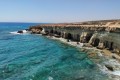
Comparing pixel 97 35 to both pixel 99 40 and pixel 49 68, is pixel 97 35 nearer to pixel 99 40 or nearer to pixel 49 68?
pixel 99 40

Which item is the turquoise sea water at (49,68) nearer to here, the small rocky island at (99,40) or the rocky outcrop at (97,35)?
the small rocky island at (99,40)

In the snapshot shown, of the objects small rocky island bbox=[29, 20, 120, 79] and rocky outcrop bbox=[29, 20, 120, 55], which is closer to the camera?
small rocky island bbox=[29, 20, 120, 79]

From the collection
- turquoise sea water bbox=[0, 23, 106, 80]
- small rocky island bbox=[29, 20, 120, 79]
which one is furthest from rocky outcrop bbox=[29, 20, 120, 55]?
turquoise sea water bbox=[0, 23, 106, 80]

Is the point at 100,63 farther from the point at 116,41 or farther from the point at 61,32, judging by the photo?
the point at 61,32

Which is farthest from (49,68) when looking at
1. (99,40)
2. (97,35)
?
(97,35)

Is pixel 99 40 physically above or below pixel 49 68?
above

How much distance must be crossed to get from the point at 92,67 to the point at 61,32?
150 feet

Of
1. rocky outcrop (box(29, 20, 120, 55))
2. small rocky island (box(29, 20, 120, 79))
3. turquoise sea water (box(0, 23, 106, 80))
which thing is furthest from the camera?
rocky outcrop (box(29, 20, 120, 55))

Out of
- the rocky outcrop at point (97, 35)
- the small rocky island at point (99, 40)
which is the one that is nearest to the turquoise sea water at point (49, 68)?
the small rocky island at point (99, 40)

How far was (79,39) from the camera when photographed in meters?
66.5

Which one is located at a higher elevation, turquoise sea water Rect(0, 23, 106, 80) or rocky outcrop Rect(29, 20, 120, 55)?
rocky outcrop Rect(29, 20, 120, 55)

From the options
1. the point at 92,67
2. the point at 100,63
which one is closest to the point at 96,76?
the point at 92,67

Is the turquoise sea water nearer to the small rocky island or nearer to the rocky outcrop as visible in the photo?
the small rocky island

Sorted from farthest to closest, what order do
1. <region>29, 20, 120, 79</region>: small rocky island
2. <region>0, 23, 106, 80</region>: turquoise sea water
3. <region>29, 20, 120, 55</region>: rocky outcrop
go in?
<region>29, 20, 120, 55</region>: rocky outcrop
<region>29, 20, 120, 79</region>: small rocky island
<region>0, 23, 106, 80</region>: turquoise sea water
